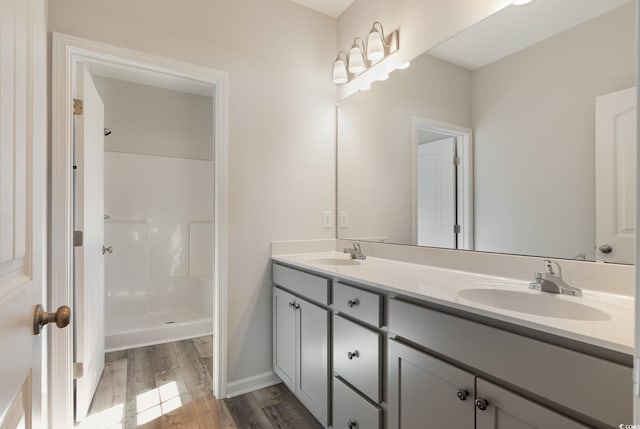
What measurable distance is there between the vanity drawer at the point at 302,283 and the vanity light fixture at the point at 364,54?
53.6 inches

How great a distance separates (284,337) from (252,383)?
0.40 meters

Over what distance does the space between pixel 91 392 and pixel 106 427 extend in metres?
0.32

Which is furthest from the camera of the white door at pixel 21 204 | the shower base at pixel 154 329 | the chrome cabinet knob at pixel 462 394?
the shower base at pixel 154 329

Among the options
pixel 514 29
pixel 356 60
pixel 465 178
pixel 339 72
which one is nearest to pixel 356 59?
pixel 356 60

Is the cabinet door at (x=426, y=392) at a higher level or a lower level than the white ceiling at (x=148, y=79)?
lower

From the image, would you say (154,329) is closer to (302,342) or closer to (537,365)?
(302,342)

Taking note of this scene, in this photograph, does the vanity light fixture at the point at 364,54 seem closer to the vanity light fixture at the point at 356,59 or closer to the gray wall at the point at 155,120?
the vanity light fixture at the point at 356,59

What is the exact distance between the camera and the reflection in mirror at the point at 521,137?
1059 mm

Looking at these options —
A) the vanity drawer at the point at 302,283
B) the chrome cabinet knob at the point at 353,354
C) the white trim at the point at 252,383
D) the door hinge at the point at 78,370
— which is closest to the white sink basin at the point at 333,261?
the vanity drawer at the point at 302,283

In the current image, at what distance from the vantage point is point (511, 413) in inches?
31.7

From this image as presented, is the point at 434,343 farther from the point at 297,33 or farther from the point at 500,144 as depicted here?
the point at 297,33

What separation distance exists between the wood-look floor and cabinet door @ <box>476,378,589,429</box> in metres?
1.10

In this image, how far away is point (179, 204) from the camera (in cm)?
338

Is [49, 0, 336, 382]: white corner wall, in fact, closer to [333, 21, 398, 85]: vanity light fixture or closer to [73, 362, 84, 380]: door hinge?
[333, 21, 398, 85]: vanity light fixture
